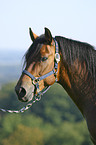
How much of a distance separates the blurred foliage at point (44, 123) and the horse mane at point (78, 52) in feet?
216

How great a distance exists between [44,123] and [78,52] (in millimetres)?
90980

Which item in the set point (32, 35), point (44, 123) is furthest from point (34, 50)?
point (44, 123)

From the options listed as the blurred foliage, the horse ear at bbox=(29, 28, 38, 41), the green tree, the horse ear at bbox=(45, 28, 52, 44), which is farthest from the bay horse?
the green tree

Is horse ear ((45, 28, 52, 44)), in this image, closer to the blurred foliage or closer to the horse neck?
the horse neck

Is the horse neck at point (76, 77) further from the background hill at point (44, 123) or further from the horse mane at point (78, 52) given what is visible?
the background hill at point (44, 123)

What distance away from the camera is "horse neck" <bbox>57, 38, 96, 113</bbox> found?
229 inches

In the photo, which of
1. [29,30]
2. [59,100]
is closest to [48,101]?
[59,100]

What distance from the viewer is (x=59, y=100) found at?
105875mm

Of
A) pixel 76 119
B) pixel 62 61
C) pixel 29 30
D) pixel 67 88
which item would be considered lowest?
pixel 76 119

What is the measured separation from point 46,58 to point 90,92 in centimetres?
102

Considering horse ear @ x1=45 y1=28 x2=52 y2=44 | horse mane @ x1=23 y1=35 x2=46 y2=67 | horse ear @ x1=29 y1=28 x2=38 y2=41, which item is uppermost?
horse ear @ x1=45 y1=28 x2=52 y2=44

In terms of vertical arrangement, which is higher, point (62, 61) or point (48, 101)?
point (62, 61)

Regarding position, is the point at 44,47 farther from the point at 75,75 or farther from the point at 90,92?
the point at 90,92

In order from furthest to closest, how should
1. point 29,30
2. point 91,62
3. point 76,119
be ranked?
1. point 76,119
2. point 29,30
3. point 91,62
